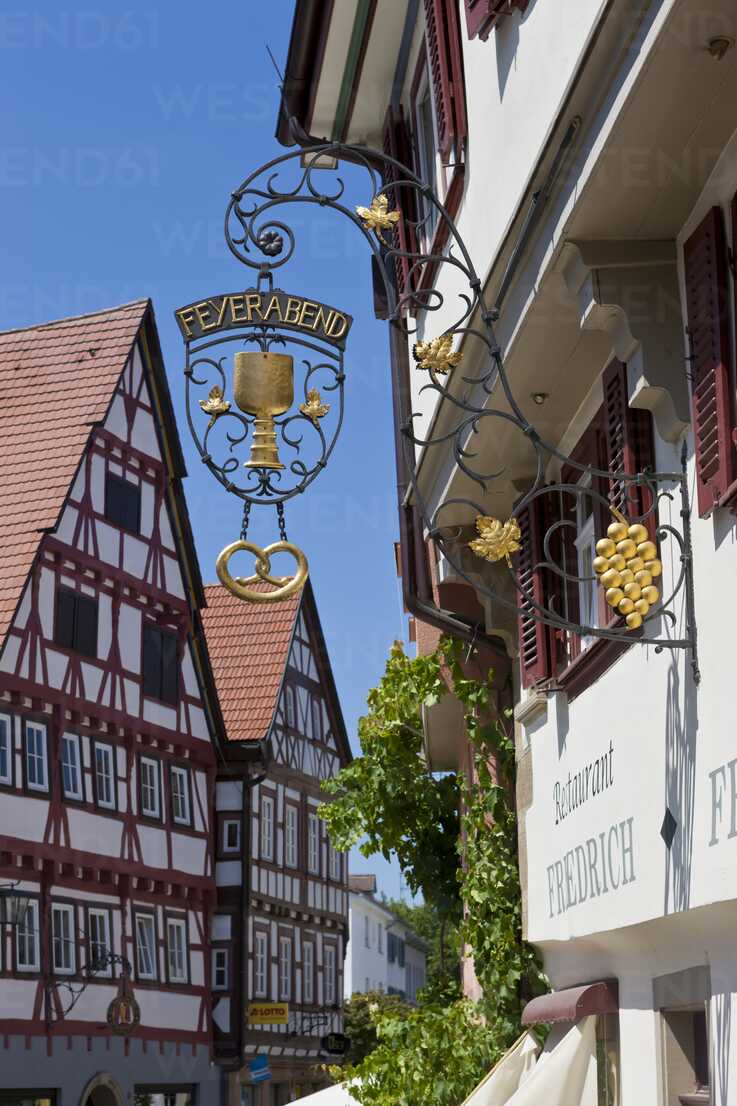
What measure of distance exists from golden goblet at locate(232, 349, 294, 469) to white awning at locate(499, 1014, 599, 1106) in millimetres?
2673

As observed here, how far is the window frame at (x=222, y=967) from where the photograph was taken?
2861cm

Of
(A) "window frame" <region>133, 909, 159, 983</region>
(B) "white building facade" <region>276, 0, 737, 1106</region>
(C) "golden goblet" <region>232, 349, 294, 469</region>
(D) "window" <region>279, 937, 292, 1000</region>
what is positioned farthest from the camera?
(D) "window" <region>279, 937, 292, 1000</region>

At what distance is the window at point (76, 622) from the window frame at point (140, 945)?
384 cm

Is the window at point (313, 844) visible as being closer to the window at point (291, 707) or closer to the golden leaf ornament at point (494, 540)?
the window at point (291, 707)

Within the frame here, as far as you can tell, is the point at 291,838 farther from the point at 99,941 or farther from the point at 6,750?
the point at 6,750

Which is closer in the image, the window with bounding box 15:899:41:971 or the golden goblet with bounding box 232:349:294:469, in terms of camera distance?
the golden goblet with bounding box 232:349:294:469

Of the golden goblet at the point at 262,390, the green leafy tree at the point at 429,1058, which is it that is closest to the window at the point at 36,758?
the green leafy tree at the point at 429,1058

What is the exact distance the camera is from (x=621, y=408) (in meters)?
6.21

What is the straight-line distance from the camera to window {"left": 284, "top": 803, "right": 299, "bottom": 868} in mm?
32281

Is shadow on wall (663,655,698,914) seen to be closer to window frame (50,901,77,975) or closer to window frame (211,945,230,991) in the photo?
window frame (50,901,77,975)

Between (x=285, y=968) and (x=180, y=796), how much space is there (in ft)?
18.3

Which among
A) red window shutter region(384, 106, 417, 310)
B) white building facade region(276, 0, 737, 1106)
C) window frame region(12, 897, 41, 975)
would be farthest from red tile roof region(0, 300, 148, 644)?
white building facade region(276, 0, 737, 1106)

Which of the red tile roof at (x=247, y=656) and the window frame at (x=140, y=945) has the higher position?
the red tile roof at (x=247, y=656)

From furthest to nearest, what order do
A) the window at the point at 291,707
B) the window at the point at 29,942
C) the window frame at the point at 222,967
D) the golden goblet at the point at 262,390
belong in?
1. the window at the point at 291,707
2. the window frame at the point at 222,967
3. the window at the point at 29,942
4. the golden goblet at the point at 262,390
